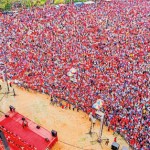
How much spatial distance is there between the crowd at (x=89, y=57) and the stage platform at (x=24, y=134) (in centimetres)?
594

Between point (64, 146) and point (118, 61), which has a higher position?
point (118, 61)

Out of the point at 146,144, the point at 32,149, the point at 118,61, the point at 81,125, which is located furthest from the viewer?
the point at 118,61

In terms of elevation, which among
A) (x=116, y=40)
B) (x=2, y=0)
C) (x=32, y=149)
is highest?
(x=2, y=0)

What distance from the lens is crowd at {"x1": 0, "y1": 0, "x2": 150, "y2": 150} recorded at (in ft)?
84.5

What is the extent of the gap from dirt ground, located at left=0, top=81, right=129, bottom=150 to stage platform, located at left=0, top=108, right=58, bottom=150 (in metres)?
1.39

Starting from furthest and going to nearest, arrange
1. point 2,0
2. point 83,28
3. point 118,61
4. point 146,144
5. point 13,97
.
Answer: point 2,0, point 83,28, point 118,61, point 13,97, point 146,144

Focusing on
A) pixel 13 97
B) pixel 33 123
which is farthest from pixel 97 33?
pixel 33 123

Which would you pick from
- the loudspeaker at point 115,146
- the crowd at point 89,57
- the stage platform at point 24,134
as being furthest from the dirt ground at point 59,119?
the stage platform at point 24,134

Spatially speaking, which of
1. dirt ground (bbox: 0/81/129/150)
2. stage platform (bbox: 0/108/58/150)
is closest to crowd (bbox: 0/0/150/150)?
dirt ground (bbox: 0/81/129/150)

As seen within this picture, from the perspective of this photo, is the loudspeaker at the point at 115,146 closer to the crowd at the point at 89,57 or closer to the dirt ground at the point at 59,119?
the dirt ground at the point at 59,119

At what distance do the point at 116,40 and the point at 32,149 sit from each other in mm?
23265

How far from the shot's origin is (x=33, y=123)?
2289cm

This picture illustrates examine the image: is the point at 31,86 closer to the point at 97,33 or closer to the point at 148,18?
the point at 97,33

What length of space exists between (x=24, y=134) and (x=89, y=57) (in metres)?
15.5
